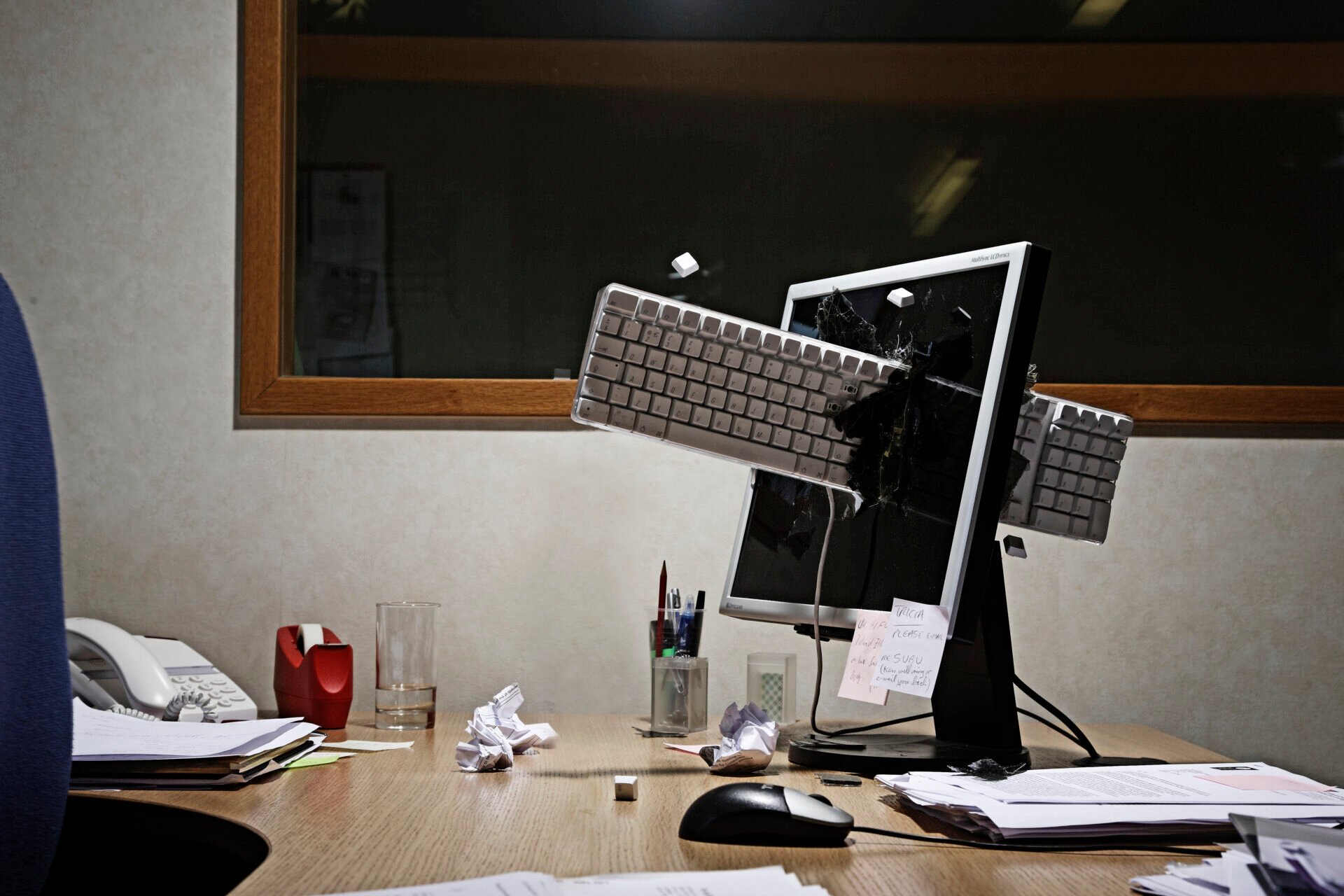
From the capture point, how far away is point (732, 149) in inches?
62.1

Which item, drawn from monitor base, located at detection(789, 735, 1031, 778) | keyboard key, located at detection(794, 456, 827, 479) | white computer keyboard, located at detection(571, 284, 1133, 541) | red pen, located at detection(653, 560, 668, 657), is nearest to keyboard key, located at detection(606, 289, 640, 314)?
white computer keyboard, located at detection(571, 284, 1133, 541)

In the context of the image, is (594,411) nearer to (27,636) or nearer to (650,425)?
(650,425)

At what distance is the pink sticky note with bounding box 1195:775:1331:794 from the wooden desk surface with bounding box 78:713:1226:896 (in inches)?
7.6

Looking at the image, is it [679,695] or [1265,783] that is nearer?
[1265,783]

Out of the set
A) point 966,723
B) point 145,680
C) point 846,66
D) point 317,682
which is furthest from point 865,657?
point 846,66

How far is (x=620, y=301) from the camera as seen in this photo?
3.33ft

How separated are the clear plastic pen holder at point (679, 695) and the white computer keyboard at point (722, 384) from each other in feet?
1.04

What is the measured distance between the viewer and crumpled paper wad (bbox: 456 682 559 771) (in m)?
1.01

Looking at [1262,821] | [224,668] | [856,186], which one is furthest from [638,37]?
[1262,821]

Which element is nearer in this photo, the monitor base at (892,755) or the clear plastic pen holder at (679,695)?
the monitor base at (892,755)

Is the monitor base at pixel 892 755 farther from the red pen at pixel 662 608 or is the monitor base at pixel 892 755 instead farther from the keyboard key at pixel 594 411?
the keyboard key at pixel 594 411

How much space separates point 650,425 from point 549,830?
40 cm

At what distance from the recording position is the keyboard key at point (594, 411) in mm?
1015

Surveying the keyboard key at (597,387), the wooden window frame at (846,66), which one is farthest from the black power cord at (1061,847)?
the wooden window frame at (846,66)
